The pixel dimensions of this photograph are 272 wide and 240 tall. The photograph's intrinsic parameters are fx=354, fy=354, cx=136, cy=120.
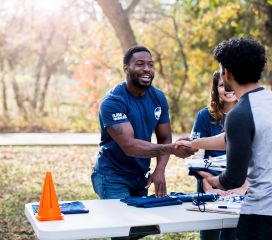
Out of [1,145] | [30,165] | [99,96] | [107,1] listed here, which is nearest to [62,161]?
[30,165]

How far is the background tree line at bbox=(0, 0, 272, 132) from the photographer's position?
42.9 ft

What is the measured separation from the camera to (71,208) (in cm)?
264

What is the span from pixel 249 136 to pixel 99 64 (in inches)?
472

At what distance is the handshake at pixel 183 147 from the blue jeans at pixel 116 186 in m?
0.50

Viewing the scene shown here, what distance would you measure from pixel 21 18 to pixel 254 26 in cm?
989

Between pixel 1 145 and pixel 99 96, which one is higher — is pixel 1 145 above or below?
below

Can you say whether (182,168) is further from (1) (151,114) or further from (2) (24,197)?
(1) (151,114)

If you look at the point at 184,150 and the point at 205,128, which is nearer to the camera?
the point at 184,150

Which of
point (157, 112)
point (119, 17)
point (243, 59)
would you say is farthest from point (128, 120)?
point (119, 17)

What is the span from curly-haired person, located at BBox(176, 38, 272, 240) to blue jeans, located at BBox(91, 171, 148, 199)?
49.0 inches

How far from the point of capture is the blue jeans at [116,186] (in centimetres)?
320

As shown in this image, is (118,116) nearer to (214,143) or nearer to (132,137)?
(132,137)

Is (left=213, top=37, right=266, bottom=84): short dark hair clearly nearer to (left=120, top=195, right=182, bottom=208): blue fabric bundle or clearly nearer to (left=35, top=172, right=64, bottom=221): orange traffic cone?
(left=120, top=195, right=182, bottom=208): blue fabric bundle

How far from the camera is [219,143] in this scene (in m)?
2.64
